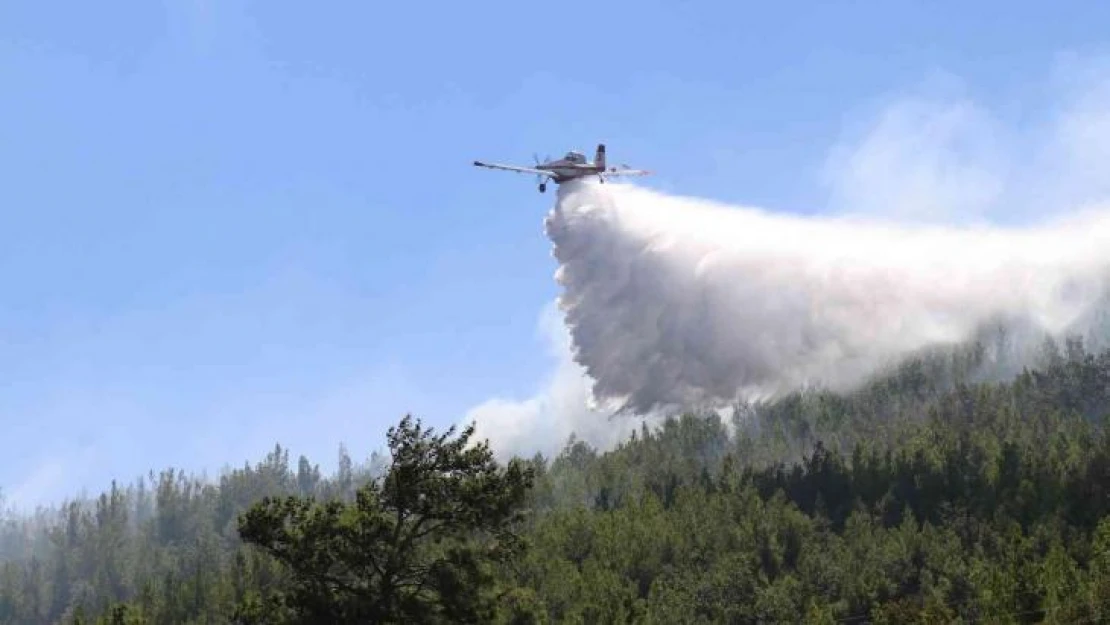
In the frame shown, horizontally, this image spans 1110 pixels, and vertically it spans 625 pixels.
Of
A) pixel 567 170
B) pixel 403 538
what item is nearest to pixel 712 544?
pixel 567 170

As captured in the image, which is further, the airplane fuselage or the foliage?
the airplane fuselage

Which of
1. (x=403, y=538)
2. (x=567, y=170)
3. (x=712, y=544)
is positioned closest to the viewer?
(x=403, y=538)

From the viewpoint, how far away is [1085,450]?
6211 inches

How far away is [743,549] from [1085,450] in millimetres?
47182

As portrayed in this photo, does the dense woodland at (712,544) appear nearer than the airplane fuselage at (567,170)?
Yes

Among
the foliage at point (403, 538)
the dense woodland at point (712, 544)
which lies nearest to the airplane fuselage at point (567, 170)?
the dense woodland at point (712, 544)

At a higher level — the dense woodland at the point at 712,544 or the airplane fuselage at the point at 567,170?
the airplane fuselage at the point at 567,170

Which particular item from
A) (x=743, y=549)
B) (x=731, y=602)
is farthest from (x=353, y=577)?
(x=743, y=549)

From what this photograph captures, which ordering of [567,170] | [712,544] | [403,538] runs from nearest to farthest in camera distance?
[403,538] → [567,170] → [712,544]

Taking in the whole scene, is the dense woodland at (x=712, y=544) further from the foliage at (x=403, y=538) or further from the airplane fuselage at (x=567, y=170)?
the airplane fuselage at (x=567, y=170)

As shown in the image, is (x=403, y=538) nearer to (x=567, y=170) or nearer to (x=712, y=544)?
(x=567, y=170)

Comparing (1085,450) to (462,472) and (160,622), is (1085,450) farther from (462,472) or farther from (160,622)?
(462,472)

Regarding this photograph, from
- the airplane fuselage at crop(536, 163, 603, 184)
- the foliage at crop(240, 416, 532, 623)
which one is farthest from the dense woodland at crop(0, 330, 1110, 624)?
the airplane fuselage at crop(536, 163, 603, 184)

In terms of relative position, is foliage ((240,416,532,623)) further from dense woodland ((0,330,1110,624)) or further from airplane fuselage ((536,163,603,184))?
airplane fuselage ((536,163,603,184))
